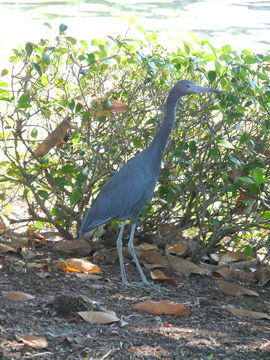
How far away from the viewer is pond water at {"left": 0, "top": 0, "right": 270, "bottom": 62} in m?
14.9

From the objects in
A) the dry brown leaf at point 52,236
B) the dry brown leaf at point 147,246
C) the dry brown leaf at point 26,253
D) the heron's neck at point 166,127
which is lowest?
the dry brown leaf at point 26,253

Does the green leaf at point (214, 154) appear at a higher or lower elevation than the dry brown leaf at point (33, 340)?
higher

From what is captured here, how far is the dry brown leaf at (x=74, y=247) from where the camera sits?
5.48m

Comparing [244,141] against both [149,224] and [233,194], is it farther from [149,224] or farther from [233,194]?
[149,224]

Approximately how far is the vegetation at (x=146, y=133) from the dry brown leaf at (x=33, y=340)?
166cm

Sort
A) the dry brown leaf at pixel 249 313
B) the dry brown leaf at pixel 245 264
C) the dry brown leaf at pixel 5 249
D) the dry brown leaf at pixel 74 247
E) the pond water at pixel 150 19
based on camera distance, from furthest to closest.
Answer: the pond water at pixel 150 19 < the dry brown leaf at pixel 245 264 < the dry brown leaf at pixel 74 247 < the dry brown leaf at pixel 5 249 < the dry brown leaf at pixel 249 313

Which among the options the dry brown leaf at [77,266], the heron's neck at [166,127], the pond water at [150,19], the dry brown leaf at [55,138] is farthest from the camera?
the pond water at [150,19]

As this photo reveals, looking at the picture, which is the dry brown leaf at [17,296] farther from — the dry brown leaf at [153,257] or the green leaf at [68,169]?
the dry brown leaf at [153,257]

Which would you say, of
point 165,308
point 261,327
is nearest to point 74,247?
point 165,308

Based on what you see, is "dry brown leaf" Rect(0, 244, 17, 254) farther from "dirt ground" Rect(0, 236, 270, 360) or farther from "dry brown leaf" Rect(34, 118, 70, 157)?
"dry brown leaf" Rect(34, 118, 70, 157)

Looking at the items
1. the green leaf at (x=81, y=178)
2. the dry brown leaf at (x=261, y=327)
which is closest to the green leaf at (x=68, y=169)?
the green leaf at (x=81, y=178)

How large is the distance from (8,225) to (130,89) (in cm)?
158

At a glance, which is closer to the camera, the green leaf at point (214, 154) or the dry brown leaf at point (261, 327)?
the dry brown leaf at point (261, 327)

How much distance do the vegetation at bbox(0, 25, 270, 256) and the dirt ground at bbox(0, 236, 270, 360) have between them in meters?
0.58
